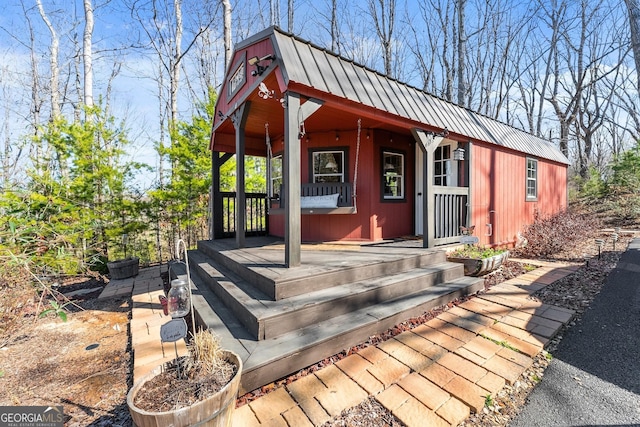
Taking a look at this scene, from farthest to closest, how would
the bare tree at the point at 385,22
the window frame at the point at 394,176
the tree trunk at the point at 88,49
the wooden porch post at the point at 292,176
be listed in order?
1. the bare tree at the point at 385,22
2. the tree trunk at the point at 88,49
3. the window frame at the point at 394,176
4. the wooden porch post at the point at 292,176

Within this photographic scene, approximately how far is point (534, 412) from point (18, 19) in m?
17.1

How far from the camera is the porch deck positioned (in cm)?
212

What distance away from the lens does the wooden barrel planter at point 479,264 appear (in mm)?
3912

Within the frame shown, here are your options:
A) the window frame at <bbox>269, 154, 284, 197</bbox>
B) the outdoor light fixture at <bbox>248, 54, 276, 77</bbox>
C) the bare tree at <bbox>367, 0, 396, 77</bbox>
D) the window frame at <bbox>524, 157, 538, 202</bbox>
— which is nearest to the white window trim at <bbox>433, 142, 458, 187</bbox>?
the window frame at <bbox>524, 157, 538, 202</bbox>

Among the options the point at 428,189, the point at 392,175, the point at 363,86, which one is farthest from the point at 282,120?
the point at 428,189

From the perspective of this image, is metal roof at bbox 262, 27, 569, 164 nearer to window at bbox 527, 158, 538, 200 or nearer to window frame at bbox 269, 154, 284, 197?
window at bbox 527, 158, 538, 200

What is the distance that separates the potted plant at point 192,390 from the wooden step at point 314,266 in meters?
0.90

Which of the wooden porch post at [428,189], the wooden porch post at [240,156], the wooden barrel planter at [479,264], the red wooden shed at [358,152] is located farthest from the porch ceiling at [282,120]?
the wooden barrel planter at [479,264]

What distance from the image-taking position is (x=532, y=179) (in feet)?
23.9

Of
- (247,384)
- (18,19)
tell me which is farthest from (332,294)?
(18,19)

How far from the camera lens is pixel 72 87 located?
11.5 meters

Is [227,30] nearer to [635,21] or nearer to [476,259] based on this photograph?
[476,259]

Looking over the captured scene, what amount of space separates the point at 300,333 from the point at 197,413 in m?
1.02

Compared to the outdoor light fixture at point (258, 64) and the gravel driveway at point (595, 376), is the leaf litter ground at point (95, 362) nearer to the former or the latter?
the gravel driveway at point (595, 376)
